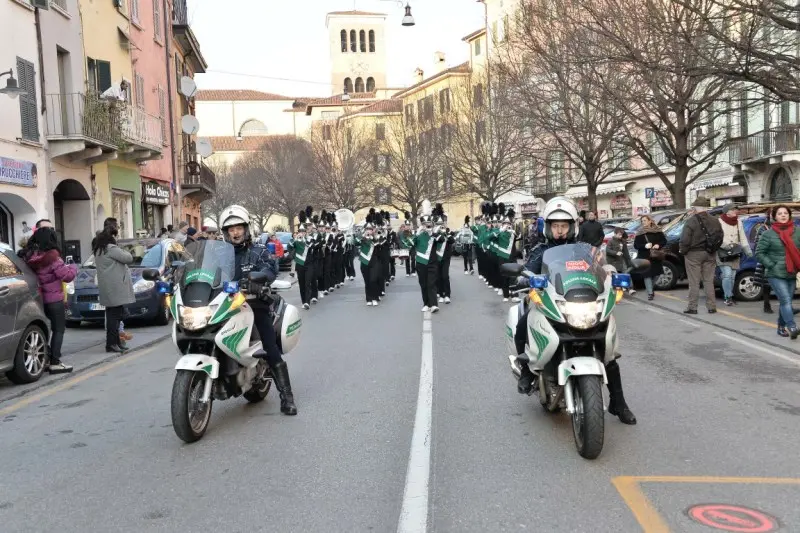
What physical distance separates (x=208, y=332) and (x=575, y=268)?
2619mm

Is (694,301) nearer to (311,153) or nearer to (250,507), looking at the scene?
(250,507)

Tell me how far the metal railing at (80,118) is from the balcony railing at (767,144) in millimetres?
21126

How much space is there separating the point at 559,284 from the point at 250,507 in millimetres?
2475

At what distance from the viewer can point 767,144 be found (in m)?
31.7

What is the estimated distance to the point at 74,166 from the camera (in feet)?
68.8

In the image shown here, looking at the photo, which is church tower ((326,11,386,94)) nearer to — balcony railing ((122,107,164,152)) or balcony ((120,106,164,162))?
balcony railing ((122,107,164,152))

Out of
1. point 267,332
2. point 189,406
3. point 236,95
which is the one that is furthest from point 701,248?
point 236,95

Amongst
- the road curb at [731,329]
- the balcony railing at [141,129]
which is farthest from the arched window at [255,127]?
the road curb at [731,329]

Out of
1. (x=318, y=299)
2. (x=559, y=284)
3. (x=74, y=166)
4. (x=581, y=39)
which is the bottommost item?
(x=318, y=299)

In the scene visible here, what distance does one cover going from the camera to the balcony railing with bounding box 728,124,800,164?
30250 mm

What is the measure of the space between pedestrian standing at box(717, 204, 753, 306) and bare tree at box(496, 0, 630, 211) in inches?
199

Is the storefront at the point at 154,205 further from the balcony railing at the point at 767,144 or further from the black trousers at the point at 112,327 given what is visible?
the balcony railing at the point at 767,144

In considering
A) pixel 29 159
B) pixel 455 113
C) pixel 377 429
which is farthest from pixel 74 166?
pixel 455 113

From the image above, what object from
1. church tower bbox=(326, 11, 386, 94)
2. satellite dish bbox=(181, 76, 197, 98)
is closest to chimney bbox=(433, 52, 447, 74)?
church tower bbox=(326, 11, 386, 94)
